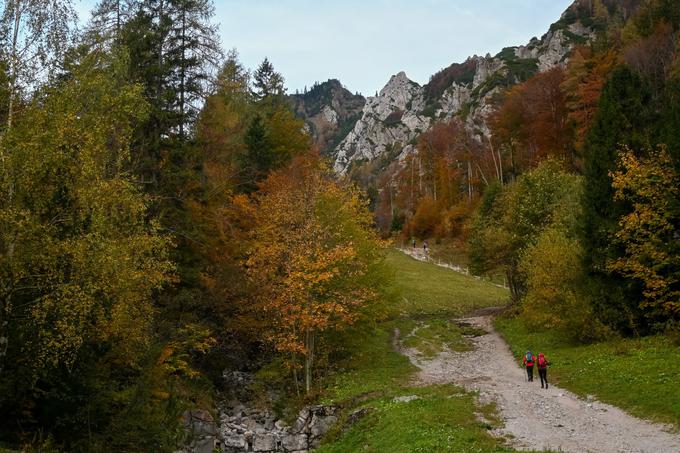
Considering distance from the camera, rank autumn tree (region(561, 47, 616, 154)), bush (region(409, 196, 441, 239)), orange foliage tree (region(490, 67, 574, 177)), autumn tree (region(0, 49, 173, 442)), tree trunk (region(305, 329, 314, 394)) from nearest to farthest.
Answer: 1. autumn tree (region(0, 49, 173, 442))
2. tree trunk (region(305, 329, 314, 394))
3. autumn tree (region(561, 47, 616, 154))
4. orange foliage tree (region(490, 67, 574, 177))
5. bush (region(409, 196, 441, 239))

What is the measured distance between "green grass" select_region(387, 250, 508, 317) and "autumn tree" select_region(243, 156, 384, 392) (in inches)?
497

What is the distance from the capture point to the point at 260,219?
3091 cm

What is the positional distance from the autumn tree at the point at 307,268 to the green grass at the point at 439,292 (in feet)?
41.4

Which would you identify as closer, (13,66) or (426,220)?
(13,66)

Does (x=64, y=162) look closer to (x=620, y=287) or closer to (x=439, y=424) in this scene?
(x=439, y=424)

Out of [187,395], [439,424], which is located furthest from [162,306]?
[439,424]

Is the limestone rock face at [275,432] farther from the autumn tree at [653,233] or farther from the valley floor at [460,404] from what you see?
the autumn tree at [653,233]

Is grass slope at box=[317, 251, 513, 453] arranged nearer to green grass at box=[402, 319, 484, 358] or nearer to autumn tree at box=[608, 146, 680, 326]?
green grass at box=[402, 319, 484, 358]

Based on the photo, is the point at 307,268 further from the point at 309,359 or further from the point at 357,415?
the point at 357,415

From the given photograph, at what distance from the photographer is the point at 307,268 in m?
25.8

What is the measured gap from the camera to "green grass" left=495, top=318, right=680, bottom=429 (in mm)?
17531

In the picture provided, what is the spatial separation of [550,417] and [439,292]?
116 ft

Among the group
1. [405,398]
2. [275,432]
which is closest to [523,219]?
[405,398]

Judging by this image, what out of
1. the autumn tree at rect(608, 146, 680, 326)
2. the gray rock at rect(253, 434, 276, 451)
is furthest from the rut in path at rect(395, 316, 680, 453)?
the gray rock at rect(253, 434, 276, 451)
